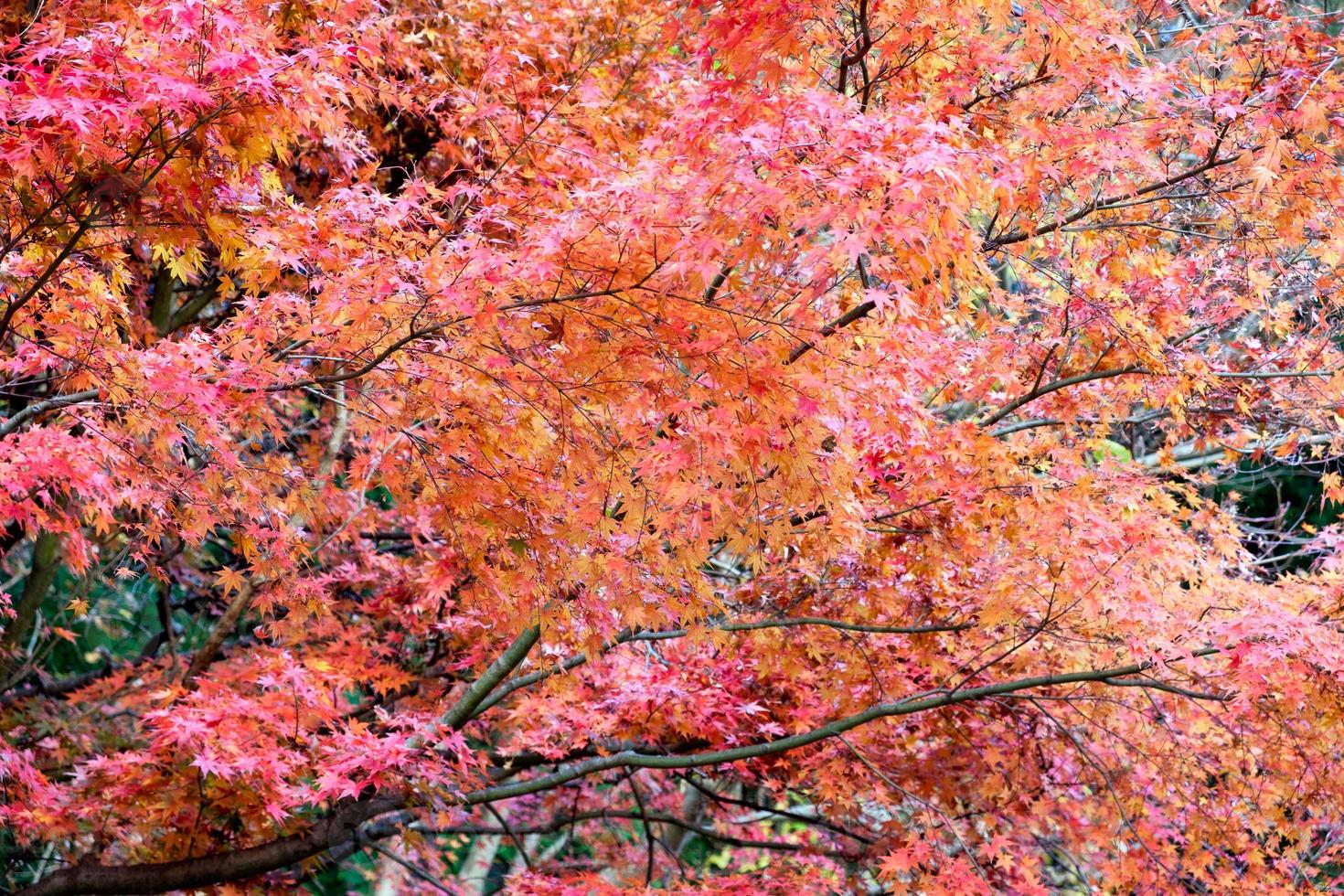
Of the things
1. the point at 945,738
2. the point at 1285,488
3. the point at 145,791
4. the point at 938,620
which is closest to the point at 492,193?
the point at 938,620

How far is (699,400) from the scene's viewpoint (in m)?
4.07

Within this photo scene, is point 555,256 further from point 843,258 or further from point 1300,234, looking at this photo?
point 1300,234

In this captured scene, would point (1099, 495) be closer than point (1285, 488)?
Yes

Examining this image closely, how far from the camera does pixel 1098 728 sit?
695 cm

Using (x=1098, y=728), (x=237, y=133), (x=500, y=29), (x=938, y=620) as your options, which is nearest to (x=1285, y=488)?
(x=1098, y=728)

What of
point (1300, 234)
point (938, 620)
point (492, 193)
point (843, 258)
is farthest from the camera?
point (938, 620)

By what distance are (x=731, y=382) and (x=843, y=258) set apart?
0.68m

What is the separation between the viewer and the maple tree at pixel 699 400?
12.8 ft

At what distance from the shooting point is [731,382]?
3998 millimetres

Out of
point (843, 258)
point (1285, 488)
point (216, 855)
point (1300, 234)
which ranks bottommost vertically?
point (216, 855)

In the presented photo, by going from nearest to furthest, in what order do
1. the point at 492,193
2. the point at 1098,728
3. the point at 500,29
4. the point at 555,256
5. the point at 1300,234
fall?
1. the point at 555,256
2. the point at 1300,234
3. the point at 492,193
4. the point at 1098,728
5. the point at 500,29

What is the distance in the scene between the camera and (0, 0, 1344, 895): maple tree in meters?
3.89

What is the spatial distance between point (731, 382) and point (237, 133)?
1.77 metres

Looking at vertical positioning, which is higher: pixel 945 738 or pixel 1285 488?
pixel 1285 488
